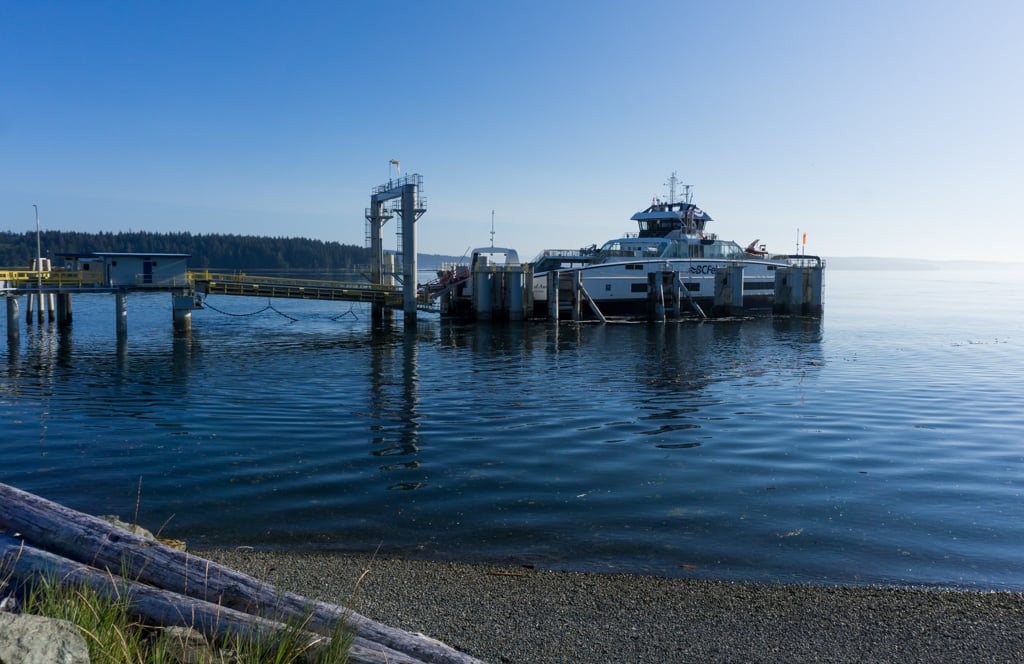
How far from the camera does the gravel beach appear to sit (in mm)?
7000

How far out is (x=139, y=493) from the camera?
12.2 m

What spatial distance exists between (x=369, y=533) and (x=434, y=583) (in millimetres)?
2399

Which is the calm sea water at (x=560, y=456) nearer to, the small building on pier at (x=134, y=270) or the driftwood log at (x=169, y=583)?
the driftwood log at (x=169, y=583)

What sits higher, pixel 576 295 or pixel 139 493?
pixel 576 295

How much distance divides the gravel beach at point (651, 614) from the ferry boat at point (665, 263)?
41015mm

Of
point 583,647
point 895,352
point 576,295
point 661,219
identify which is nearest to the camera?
point 583,647

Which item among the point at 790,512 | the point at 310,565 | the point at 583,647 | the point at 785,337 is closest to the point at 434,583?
the point at 310,565

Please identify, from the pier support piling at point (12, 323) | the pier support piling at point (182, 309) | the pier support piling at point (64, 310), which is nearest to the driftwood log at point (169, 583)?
the pier support piling at point (12, 323)

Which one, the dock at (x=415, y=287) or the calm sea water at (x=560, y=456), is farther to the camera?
the dock at (x=415, y=287)

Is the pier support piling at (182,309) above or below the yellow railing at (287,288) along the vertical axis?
below

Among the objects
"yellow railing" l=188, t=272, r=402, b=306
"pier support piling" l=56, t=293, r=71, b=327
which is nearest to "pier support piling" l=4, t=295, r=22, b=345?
"yellow railing" l=188, t=272, r=402, b=306

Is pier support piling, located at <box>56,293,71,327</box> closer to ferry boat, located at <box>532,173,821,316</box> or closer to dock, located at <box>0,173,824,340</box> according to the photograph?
dock, located at <box>0,173,824,340</box>

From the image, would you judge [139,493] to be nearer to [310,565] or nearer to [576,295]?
[310,565]

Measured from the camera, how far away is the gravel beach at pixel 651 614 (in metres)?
7.00
